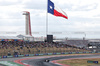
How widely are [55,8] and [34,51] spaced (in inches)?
1080

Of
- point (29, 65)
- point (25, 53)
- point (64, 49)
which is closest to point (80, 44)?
point (64, 49)

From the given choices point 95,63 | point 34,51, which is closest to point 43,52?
point 34,51

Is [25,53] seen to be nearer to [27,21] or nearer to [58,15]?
[58,15]

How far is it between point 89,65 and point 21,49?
1224 inches

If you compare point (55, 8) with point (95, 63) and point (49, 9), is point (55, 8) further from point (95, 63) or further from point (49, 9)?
point (95, 63)

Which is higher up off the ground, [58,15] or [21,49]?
[58,15]

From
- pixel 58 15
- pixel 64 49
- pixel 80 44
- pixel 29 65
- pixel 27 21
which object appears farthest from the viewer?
pixel 27 21

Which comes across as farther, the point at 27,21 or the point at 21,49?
the point at 27,21

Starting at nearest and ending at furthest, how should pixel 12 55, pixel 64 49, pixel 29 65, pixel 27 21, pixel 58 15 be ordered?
pixel 29 65 → pixel 58 15 → pixel 12 55 → pixel 64 49 → pixel 27 21

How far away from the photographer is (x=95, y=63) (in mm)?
46469

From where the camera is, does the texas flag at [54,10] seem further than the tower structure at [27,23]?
No

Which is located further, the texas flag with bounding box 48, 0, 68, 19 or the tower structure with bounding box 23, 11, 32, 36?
the tower structure with bounding box 23, 11, 32, 36

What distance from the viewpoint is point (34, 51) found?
69188 mm

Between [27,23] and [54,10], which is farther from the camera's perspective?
[27,23]
